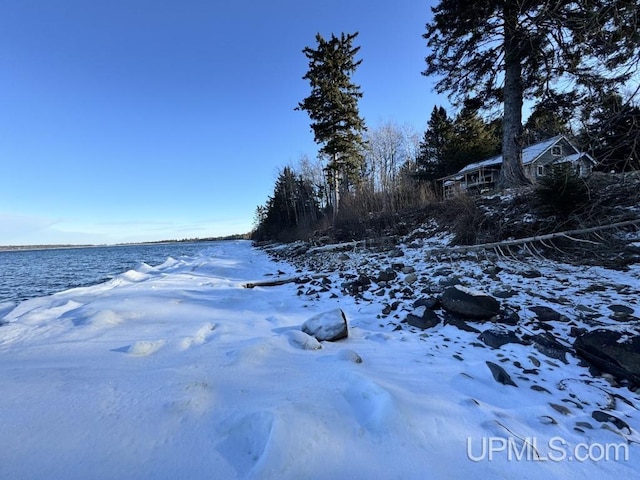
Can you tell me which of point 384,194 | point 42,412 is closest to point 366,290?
point 42,412

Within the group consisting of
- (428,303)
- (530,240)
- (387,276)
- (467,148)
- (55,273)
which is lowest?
(55,273)

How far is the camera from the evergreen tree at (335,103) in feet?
69.2

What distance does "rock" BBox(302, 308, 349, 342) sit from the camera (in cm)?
412

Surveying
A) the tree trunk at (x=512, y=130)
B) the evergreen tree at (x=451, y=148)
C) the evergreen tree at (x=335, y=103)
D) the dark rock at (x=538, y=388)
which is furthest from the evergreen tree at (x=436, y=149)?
the dark rock at (x=538, y=388)

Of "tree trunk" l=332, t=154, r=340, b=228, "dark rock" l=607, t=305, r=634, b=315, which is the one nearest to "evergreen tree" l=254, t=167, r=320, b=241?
"tree trunk" l=332, t=154, r=340, b=228

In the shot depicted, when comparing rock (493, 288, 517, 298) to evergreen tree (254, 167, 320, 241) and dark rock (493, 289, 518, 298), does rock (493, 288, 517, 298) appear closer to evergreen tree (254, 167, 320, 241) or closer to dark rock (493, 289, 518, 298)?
dark rock (493, 289, 518, 298)

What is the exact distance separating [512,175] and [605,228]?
6.59 meters

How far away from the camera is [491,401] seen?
2.61 m

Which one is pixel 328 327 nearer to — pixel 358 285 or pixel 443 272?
pixel 358 285

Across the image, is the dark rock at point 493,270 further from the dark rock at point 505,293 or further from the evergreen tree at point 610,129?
the evergreen tree at point 610,129

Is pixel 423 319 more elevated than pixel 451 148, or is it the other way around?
pixel 451 148

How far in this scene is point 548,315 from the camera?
4090 mm

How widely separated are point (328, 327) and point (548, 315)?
319cm

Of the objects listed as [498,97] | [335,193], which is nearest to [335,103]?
[335,193]
